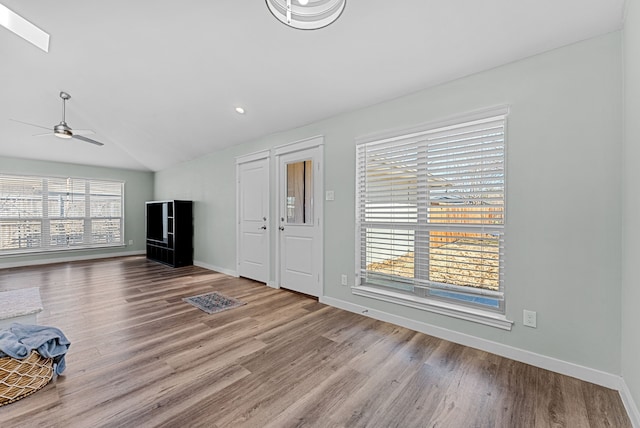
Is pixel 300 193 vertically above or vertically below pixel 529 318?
above

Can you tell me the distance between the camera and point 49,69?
11.7 ft

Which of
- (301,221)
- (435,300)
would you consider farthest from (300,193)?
(435,300)

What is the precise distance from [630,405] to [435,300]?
1317 millimetres

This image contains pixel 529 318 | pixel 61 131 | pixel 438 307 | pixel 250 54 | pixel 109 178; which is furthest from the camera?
pixel 109 178

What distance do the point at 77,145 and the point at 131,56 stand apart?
417cm

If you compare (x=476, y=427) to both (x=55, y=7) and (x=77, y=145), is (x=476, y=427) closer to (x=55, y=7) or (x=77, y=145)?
(x=55, y=7)

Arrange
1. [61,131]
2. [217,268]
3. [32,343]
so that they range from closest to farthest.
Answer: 1. [32,343]
2. [61,131]
3. [217,268]

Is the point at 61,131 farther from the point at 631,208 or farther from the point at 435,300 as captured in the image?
the point at 631,208

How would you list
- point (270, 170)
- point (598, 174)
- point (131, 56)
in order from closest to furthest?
point (598, 174), point (131, 56), point (270, 170)

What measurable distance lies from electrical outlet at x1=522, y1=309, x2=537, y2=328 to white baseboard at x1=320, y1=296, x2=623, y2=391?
0.71 ft

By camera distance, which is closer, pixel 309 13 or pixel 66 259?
pixel 309 13

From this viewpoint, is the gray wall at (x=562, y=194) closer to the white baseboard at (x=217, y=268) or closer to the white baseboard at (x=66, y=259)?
the white baseboard at (x=217, y=268)

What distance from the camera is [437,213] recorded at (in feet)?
8.62

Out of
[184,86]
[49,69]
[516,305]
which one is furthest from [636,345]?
[49,69]
